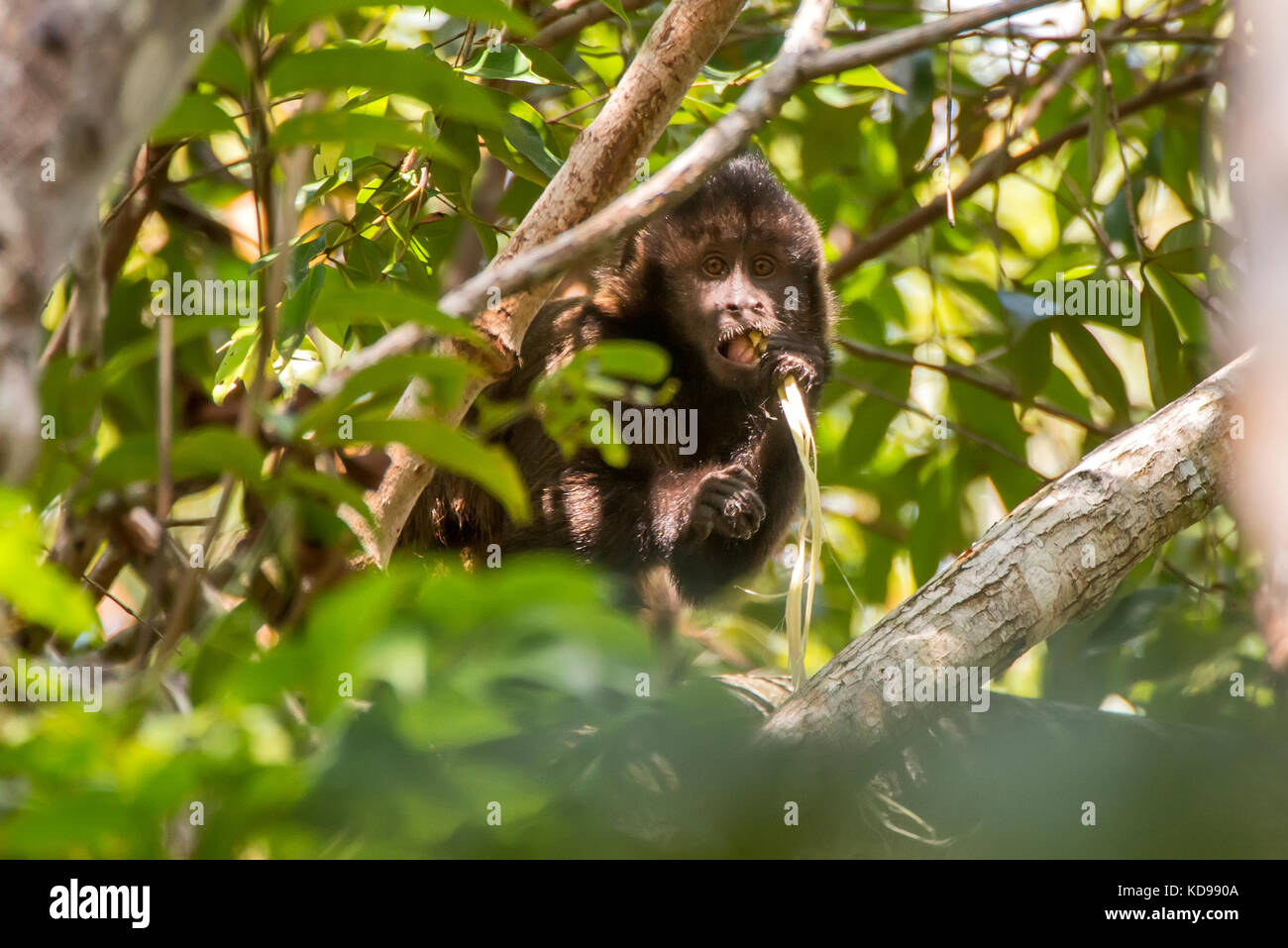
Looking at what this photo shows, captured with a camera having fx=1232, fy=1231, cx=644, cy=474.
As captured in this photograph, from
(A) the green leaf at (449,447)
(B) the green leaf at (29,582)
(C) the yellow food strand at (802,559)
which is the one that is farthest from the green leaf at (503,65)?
(B) the green leaf at (29,582)

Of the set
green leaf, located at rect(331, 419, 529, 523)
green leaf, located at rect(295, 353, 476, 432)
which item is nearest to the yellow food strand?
green leaf, located at rect(331, 419, 529, 523)

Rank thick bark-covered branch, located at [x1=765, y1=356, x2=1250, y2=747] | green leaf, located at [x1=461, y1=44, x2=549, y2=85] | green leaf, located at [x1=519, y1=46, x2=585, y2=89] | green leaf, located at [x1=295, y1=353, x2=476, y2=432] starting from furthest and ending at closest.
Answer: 1. green leaf, located at [x1=519, y1=46, x2=585, y2=89]
2. green leaf, located at [x1=461, y1=44, x2=549, y2=85]
3. thick bark-covered branch, located at [x1=765, y1=356, x2=1250, y2=747]
4. green leaf, located at [x1=295, y1=353, x2=476, y2=432]

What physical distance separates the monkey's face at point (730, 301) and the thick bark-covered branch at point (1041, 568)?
2.25 m

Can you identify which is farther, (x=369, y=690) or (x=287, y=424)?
(x=369, y=690)

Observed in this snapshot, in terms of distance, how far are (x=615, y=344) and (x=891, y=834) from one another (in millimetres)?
2237

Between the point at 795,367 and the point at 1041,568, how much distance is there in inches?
86.3

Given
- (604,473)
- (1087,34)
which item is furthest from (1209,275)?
(604,473)

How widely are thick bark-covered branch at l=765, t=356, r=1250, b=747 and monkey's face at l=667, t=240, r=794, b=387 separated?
2.25m

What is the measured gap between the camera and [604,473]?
573 cm

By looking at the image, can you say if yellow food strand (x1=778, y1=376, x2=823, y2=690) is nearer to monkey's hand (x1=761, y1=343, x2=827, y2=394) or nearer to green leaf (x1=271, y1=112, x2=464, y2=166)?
monkey's hand (x1=761, y1=343, x2=827, y2=394)

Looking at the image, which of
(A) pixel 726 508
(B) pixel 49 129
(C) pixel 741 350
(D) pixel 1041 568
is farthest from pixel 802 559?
(B) pixel 49 129

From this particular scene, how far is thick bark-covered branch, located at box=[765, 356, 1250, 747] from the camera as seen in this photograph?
3.24 m

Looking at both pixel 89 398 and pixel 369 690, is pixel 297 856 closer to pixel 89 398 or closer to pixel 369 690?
pixel 369 690
